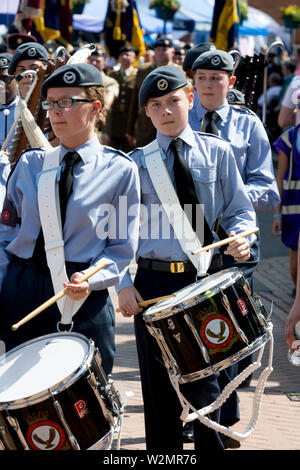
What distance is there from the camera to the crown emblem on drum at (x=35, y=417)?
11.1 ft

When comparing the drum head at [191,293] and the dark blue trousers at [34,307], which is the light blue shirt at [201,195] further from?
the dark blue trousers at [34,307]

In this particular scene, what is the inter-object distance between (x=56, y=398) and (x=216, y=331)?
0.94 metres

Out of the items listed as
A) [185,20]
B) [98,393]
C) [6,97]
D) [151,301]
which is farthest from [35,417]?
[185,20]

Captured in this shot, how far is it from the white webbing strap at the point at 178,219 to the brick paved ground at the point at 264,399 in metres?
0.75

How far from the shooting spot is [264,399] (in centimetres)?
625

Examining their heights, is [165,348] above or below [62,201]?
below

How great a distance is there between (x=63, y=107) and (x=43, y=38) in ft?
35.6

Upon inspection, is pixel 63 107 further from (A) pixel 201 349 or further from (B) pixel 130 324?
(B) pixel 130 324

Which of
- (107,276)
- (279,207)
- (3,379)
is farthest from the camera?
(279,207)

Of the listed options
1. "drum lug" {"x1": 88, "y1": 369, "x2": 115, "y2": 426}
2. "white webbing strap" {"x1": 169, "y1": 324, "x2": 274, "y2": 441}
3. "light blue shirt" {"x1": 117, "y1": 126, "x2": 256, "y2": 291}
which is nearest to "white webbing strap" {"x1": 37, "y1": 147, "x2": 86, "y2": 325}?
"drum lug" {"x1": 88, "y1": 369, "x2": 115, "y2": 426}

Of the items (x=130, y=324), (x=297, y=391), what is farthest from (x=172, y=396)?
(x=130, y=324)

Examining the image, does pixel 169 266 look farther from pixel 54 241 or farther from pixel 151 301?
pixel 54 241

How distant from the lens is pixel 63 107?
400cm

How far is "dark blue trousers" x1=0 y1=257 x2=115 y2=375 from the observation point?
400cm
